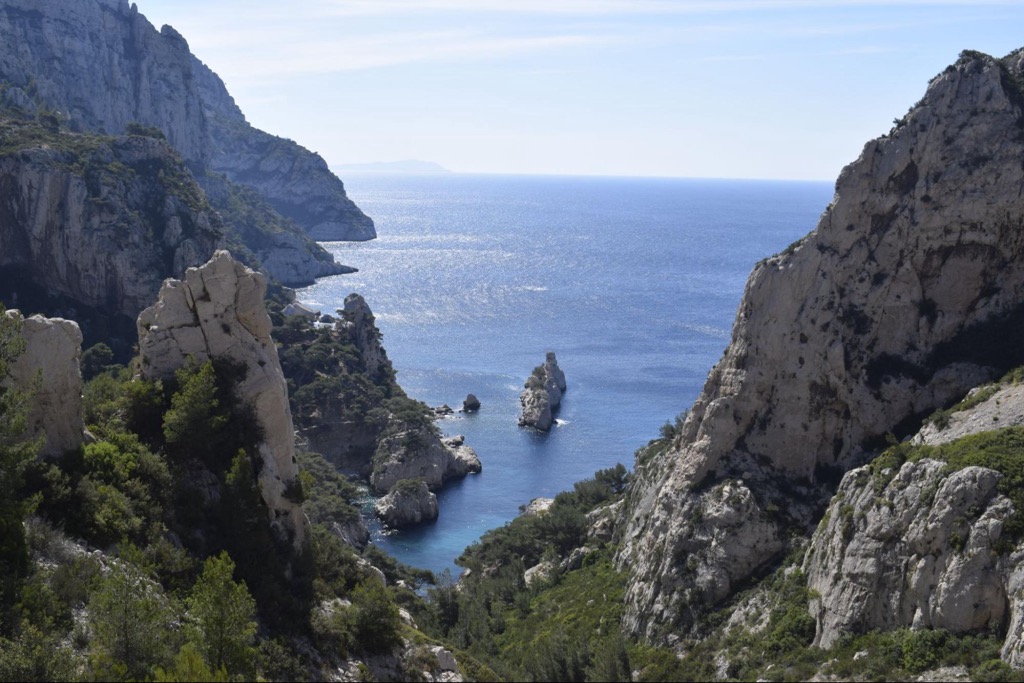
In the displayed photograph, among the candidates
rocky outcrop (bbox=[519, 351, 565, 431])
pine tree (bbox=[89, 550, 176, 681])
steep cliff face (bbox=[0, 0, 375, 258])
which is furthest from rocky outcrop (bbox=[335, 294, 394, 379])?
pine tree (bbox=[89, 550, 176, 681])

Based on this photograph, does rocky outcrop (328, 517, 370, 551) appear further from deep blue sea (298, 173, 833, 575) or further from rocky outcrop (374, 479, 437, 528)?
rocky outcrop (374, 479, 437, 528)

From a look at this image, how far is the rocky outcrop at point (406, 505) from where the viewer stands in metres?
79.6

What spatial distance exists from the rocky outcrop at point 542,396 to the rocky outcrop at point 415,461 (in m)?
14.4

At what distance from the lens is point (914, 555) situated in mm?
28938

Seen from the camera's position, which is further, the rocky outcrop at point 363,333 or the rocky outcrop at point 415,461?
the rocky outcrop at point 363,333

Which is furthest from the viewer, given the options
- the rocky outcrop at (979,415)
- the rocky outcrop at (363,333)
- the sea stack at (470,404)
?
the sea stack at (470,404)

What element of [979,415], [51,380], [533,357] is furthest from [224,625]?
[533,357]

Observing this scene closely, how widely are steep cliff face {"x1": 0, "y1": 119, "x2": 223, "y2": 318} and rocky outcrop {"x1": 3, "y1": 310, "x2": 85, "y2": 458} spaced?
65.3m

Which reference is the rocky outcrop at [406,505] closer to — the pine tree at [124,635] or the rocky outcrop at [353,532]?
the rocky outcrop at [353,532]

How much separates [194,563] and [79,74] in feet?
479

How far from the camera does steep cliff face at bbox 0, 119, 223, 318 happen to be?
87.8 m

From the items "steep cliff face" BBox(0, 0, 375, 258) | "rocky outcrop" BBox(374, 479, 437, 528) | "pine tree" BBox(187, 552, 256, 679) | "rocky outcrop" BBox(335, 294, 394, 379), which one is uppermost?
"steep cliff face" BBox(0, 0, 375, 258)

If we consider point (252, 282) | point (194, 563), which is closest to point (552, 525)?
point (252, 282)

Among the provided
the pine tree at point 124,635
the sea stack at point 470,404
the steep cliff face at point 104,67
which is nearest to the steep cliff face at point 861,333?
the pine tree at point 124,635
